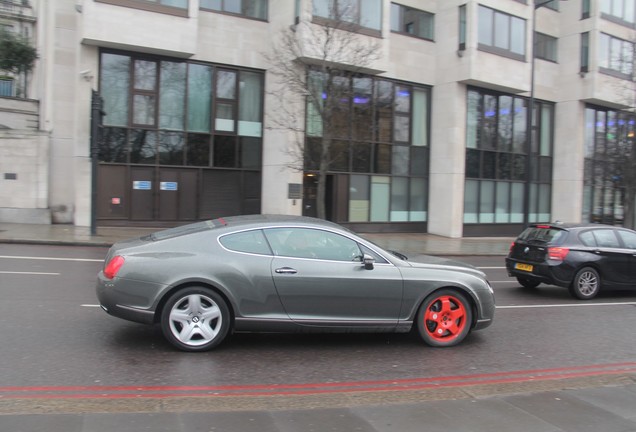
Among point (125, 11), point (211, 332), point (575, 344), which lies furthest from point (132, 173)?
point (575, 344)

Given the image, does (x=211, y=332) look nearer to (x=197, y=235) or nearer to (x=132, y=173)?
(x=197, y=235)

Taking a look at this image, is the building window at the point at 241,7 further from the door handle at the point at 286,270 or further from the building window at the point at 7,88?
the door handle at the point at 286,270

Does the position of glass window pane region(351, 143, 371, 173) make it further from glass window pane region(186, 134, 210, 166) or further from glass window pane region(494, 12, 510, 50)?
glass window pane region(494, 12, 510, 50)

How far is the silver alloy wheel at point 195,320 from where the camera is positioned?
5340mm

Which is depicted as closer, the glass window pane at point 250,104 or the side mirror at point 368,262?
the side mirror at point 368,262

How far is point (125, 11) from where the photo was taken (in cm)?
1853

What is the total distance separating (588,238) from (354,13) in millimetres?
14175

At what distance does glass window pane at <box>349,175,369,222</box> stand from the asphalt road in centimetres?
1593

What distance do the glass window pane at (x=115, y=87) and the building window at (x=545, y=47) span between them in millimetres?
22050

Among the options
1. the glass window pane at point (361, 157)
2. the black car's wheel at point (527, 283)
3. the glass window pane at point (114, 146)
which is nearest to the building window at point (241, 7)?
the glass window pane at point (114, 146)

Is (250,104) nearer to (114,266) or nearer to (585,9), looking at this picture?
(114,266)

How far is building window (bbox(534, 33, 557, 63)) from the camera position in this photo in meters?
29.0

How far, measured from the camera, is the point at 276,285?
5438 millimetres

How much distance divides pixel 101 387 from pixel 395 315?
10.1 feet
